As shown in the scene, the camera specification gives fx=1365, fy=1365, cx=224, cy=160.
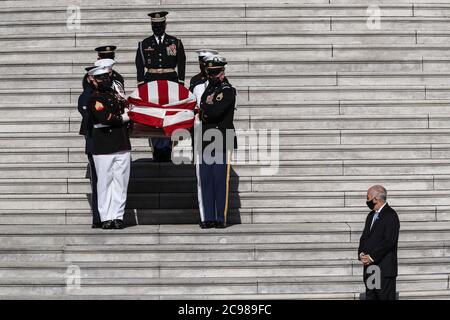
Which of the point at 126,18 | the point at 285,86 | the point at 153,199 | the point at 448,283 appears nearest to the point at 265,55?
the point at 285,86

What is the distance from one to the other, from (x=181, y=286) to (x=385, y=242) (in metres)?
2.57

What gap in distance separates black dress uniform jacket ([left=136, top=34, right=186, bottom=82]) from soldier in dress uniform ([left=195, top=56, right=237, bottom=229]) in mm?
1622

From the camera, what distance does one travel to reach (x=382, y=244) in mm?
14055

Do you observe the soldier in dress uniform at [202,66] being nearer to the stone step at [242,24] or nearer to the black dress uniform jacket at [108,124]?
the black dress uniform jacket at [108,124]

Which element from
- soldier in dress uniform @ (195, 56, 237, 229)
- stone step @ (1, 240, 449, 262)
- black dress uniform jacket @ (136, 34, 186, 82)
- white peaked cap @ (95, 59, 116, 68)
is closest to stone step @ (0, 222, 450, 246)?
stone step @ (1, 240, 449, 262)

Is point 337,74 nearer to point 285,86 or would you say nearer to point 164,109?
point 285,86

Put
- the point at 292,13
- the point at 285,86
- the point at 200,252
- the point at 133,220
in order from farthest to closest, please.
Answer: the point at 292,13 → the point at 285,86 → the point at 133,220 → the point at 200,252

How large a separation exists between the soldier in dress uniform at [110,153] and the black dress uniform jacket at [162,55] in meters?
1.71

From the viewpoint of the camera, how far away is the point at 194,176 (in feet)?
57.1

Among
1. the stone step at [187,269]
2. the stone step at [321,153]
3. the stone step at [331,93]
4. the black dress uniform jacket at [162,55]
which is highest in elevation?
the black dress uniform jacket at [162,55]

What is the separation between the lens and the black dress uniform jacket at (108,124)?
53.1 feet

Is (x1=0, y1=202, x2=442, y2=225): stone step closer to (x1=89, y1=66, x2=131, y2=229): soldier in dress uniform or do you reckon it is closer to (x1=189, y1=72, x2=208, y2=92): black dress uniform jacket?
(x1=89, y1=66, x2=131, y2=229): soldier in dress uniform

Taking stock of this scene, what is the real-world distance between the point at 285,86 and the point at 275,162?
160 centimetres

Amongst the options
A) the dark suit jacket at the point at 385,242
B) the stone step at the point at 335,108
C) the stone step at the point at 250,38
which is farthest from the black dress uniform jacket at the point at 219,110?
the stone step at the point at 250,38
